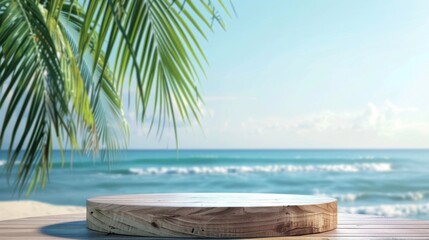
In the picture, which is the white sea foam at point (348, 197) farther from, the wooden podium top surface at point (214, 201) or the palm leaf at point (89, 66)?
the wooden podium top surface at point (214, 201)

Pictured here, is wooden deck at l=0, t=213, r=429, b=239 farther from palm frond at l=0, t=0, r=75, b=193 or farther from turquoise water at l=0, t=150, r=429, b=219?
turquoise water at l=0, t=150, r=429, b=219

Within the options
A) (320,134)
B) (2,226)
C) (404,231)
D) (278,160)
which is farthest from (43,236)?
(320,134)

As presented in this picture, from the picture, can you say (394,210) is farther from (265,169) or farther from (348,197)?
(265,169)

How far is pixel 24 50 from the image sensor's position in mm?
3107

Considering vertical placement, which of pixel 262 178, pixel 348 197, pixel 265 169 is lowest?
pixel 348 197

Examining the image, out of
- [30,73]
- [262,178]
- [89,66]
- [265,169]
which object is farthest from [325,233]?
[265,169]

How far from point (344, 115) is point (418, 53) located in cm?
343

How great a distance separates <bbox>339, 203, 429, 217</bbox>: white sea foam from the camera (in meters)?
13.6

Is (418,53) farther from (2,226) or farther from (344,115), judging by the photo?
(2,226)

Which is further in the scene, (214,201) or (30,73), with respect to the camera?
(30,73)

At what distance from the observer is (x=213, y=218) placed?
6.60 ft

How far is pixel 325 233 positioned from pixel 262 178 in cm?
1784

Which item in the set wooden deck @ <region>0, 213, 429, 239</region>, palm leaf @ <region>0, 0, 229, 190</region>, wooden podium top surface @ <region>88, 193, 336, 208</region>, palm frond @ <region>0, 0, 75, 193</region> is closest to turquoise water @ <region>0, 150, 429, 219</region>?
palm leaf @ <region>0, 0, 229, 190</region>

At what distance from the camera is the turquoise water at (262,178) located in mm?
16000
